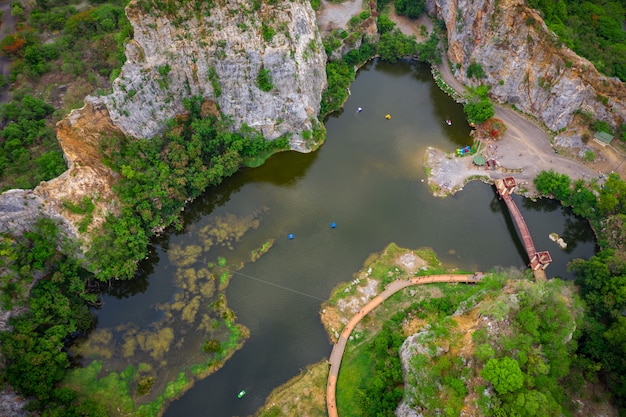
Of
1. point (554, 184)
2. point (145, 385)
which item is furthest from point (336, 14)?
point (145, 385)

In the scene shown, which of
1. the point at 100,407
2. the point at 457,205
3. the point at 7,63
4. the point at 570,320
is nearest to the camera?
the point at 570,320

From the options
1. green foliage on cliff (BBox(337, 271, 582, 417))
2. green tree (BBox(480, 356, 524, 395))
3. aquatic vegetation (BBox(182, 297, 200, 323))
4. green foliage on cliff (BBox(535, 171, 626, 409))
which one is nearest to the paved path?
green foliage on cliff (BBox(337, 271, 582, 417))

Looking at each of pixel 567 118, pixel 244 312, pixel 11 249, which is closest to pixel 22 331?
pixel 11 249

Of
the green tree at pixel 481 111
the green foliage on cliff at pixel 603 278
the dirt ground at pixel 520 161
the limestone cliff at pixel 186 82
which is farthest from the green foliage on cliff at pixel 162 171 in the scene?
the green foliage on cliff at pixel 603 278

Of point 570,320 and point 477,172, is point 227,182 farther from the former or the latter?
point 570,320

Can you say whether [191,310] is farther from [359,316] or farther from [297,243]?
[359,316]

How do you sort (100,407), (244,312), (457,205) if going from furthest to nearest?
(457,205) < (244,312) < (100,407)

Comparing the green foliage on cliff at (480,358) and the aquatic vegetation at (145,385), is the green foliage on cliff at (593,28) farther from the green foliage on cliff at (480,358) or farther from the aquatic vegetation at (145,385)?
the aquatic vegetation at (145,385)
